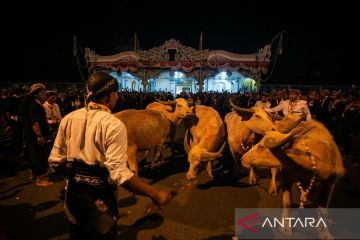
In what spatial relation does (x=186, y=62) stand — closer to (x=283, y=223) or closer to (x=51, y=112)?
(x=51, y=112)

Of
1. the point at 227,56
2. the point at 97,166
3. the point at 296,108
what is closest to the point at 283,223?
the point at 97,166

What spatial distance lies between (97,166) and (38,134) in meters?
4.66

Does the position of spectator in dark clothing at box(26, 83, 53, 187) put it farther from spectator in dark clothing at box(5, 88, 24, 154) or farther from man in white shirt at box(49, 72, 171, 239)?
man in white shirt at box(49, 72, 171, 239)

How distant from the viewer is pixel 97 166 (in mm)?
2227

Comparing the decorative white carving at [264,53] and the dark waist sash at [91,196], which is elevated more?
the decorative white carving at [264,53]

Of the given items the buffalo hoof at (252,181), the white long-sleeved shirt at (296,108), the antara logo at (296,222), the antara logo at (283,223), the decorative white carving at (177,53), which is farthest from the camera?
the decorative white carving at (177,53)

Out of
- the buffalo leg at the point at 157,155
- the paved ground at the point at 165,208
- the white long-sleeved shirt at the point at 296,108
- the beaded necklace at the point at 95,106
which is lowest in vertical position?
the paved ground at the point at 165,208

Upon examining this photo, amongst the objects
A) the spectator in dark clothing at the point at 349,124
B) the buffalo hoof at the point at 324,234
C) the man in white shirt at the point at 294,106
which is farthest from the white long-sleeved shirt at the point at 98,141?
the spectator in dark clothing at the point at 349,124

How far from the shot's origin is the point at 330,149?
153 inches

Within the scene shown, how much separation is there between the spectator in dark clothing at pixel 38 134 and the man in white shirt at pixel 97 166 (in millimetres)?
4360

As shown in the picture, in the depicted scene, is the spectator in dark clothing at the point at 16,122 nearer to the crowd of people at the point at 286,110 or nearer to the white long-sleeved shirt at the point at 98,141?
the crowd of people at the point at 286,110

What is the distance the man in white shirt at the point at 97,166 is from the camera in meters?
2.12

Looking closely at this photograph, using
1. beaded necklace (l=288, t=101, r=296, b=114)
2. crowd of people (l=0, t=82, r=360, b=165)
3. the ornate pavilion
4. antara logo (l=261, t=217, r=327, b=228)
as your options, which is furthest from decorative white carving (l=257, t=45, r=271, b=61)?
antara logo (l=261, t=217, r=327, b=228)

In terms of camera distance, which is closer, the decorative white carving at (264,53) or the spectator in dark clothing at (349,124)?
the spectator in dark clothing at (349,124)
